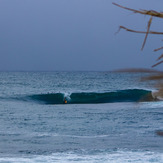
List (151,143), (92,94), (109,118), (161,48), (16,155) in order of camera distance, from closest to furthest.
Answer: (161,48) → (16,155) → (151,143) → (109,118) → (92,94)

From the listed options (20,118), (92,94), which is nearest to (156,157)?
(20,118)

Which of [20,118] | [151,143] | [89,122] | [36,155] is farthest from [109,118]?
[36,155]

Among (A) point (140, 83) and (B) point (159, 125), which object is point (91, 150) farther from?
(A) point (140, 83)

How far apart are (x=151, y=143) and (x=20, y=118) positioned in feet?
25.0

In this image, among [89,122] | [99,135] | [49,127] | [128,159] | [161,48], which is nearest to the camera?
[161,48]

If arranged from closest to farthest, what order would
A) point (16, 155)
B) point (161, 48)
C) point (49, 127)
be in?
point (161, 48) < point (16, 155) < point (49, 127)

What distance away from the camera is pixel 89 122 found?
567 inches

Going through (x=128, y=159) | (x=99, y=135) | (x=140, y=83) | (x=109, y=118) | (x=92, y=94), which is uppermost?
(x=92, y=94)

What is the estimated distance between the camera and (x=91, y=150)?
9.28 meters

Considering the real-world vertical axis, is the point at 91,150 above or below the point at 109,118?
below

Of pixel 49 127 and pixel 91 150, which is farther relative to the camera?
pixel 49 127

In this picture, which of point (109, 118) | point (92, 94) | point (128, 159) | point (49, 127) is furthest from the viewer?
point (92, 94)

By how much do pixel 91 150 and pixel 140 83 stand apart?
8.78 m

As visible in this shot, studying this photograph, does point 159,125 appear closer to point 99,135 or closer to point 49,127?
point 99,135
